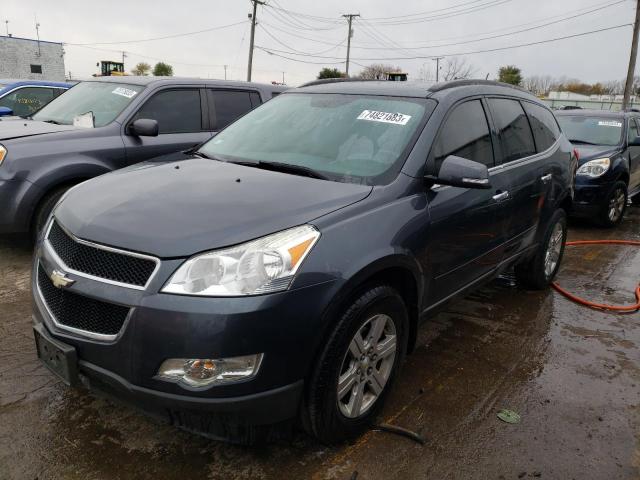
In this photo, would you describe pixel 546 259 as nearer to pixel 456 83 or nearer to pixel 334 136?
pixel 456 83

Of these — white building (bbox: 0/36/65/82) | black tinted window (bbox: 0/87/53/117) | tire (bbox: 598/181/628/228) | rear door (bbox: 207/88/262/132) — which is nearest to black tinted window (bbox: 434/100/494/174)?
rear door (bbox: 207/88/262/132)

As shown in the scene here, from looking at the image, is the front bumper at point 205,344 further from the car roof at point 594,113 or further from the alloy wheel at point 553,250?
the car roof at point 594,113

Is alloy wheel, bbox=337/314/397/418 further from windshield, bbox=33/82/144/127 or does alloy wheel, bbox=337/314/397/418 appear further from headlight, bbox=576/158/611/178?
headlight, bbox=576/158/611/178

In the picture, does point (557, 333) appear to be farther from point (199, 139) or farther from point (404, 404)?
point (199, 139)

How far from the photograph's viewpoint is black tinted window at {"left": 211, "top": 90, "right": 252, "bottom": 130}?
19.8 feet

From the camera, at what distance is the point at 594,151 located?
7891 mm

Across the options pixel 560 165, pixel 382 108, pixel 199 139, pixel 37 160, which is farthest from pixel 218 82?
pixel 560 165

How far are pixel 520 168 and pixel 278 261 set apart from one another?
256 cm

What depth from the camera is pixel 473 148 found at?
337 centimetres

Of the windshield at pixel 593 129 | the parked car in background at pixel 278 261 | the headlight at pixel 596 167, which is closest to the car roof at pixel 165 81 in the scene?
the parked car in background at pixel 278 261

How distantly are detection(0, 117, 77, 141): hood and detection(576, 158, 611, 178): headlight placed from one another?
685cm

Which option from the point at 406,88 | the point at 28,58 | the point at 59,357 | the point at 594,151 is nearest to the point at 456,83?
the point at 406,88

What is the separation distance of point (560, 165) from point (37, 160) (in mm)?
4678

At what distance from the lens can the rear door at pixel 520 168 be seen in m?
3.77
